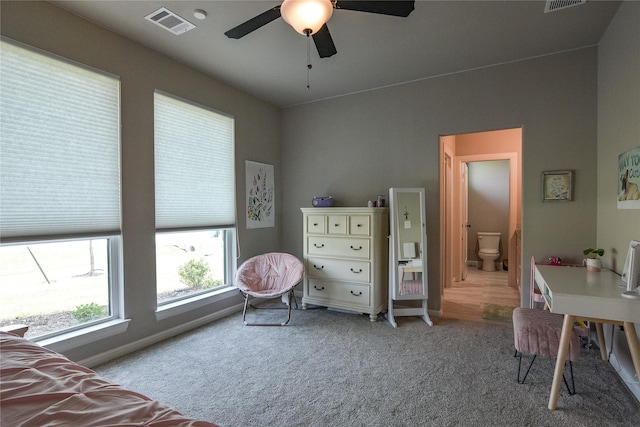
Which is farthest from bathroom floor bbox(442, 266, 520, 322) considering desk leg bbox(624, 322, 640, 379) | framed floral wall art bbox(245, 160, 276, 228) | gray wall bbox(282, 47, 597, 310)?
framed floral wall art bbox(245, 160, 276, 228)

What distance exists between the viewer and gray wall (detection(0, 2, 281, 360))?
2.17 meters

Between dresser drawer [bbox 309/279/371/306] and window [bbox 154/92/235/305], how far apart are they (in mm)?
1079

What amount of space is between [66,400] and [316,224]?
9.69 feet

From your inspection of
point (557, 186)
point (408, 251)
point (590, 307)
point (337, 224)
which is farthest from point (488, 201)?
point (590, 307)

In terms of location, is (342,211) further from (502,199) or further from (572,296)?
(502,199)

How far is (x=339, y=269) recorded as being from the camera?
142 inches

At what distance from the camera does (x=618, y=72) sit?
2.34 m

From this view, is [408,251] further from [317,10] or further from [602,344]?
[317,10]

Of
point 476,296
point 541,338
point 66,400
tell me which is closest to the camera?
point 66,400

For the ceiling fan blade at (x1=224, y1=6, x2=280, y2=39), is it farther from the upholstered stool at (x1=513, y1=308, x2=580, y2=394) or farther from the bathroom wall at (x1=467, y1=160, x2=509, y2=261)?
Answer: the bathroom wall at (x1=467, y1=160, x2=509, y2=261)

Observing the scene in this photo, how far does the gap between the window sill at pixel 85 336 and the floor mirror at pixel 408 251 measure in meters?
2.60

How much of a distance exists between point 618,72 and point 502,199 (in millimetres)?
4641

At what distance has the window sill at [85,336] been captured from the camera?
2.21 metres

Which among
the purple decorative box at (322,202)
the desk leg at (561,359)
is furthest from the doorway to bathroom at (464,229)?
the desk leg at (561,359)
